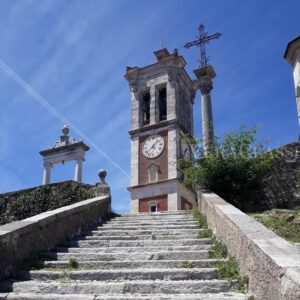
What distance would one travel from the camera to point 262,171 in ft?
35.3

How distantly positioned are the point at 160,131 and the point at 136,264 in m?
20.1

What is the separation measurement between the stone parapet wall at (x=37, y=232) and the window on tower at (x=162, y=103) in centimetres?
1750

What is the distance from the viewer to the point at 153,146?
2570cm

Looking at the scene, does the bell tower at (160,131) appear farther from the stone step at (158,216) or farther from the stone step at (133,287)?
the stone step at (133,287)

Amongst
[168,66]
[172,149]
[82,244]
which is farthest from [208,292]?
[168,66]

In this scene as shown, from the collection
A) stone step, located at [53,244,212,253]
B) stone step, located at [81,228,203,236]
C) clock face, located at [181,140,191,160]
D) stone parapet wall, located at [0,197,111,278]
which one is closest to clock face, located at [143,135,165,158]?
clock face, located at [181,140,191,160]

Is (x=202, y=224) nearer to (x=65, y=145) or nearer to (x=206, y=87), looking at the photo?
(x=206, y=87)

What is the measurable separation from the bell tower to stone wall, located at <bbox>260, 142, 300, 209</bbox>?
11533mm

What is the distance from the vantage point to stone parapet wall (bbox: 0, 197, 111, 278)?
5.95 meters

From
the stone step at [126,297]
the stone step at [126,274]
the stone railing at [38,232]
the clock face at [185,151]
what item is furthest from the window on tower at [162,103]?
the stone step at [126,297]

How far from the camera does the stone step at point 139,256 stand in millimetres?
6121

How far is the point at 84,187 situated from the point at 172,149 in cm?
1228

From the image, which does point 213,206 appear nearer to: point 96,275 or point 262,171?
point 96,275

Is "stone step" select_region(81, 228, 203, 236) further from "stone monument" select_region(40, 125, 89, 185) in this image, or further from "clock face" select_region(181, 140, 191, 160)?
"clock face" select_region(181, 140, 191, 160)
